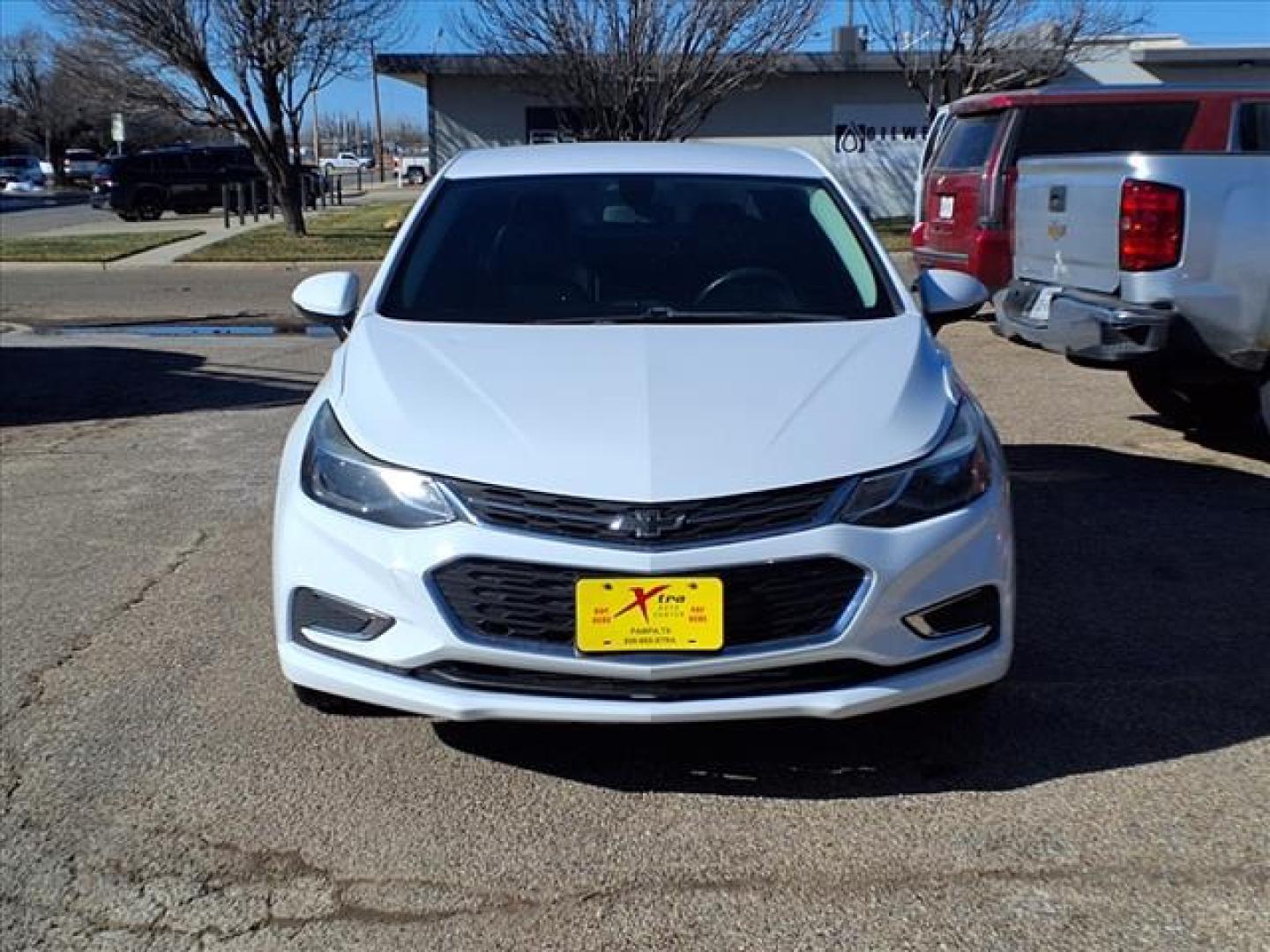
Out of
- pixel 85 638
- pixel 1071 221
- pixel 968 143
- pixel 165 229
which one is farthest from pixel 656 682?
pixel 165 229

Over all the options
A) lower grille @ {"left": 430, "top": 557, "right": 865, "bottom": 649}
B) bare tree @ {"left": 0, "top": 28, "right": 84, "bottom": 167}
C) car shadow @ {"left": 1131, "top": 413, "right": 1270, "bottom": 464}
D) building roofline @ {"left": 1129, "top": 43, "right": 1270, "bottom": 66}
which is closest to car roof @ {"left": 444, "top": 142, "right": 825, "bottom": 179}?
lower grille @ {"left": 430, "top": 557, "right": 865, "bottom": 649}

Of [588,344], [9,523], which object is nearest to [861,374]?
[588,344]

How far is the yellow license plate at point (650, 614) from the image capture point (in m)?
3.26

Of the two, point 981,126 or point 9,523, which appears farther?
point 981,126

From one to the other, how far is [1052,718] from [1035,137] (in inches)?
339

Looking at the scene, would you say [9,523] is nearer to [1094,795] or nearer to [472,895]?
[472,895]

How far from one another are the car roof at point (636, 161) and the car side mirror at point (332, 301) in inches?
24.4

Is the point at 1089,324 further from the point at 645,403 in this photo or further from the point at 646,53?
the point at 646,53

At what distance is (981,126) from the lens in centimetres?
1212

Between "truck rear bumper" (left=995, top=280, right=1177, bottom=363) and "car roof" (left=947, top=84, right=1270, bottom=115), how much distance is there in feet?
15.5

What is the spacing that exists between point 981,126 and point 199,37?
15782 millimetres

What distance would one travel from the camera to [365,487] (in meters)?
3.52

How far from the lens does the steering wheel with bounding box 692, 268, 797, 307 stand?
4586mm

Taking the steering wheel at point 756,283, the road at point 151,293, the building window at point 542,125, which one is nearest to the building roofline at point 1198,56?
the building window at point 542,125
